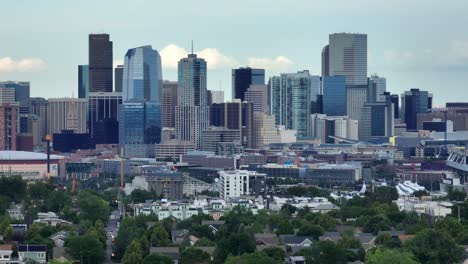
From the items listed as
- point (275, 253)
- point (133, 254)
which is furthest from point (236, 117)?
point (133, 254)

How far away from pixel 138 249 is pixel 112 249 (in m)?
3.83

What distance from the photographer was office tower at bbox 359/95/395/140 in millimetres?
178000

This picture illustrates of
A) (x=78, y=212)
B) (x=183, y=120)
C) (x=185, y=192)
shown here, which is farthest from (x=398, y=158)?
(x=78, y=212)

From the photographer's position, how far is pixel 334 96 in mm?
182625

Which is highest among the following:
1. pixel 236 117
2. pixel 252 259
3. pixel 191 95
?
pixel 191 95

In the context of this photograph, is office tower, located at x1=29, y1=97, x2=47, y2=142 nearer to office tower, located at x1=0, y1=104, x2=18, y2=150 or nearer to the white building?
office tower, located at x1=0, y1=104, x2=18, y2=150

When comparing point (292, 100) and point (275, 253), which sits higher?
point (292, 100)

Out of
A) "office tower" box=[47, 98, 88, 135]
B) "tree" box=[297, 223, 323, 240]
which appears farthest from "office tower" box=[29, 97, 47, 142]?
"tree" box=[297, 223, 323, 240]

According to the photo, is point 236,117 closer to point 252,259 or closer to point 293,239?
point 293,239

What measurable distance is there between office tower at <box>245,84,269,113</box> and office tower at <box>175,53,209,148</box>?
14.6 m

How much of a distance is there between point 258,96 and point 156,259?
131m

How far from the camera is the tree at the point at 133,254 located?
152ft

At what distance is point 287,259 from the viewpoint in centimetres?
4753

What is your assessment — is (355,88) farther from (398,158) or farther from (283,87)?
(398,158)
